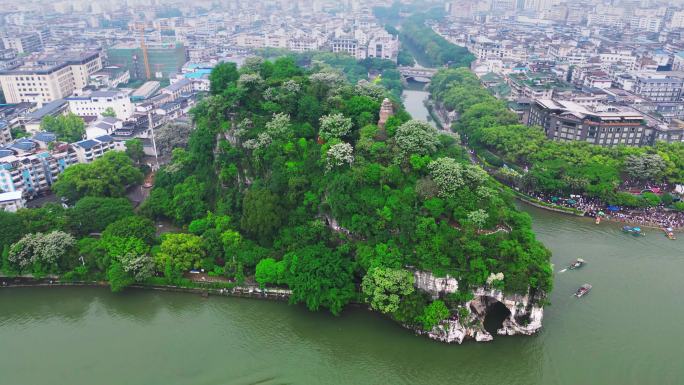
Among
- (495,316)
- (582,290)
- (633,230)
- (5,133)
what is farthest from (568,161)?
(5,133)

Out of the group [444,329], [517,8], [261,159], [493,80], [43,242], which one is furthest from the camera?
[517,8]

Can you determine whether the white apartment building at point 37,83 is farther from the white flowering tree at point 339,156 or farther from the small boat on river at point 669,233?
the small boat on river at point 669,233

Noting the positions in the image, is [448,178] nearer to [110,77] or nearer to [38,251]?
[38,251]

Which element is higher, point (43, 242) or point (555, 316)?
point (43, 242)

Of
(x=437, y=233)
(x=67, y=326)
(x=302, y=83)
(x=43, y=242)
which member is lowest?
(x=67, y=326)

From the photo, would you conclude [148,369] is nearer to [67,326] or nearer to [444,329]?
[67,326]

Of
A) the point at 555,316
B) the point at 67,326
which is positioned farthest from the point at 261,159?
the point at 555,316

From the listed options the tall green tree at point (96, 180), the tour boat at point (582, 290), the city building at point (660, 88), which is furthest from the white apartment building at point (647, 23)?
the tall green tree at point (96, 180)
